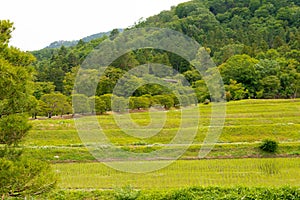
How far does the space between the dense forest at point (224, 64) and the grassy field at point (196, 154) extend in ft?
12.4

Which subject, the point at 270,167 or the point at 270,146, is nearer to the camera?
the point at 270,167

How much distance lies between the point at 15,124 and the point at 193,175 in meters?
10.1

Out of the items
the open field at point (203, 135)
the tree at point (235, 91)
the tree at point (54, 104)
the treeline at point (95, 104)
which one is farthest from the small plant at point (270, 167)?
the tree at point (235, 91)

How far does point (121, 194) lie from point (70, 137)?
1357cm

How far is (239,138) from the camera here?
25.5m

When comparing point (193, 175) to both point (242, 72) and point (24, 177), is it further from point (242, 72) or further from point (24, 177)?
point (242, 72)

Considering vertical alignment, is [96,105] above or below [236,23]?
below

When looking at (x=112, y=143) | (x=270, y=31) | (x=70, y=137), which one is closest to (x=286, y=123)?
(x=112, y=143)

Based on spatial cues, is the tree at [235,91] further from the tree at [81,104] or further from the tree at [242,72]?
the tree at [81,104]

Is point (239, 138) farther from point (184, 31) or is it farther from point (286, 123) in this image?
point (184, 31)

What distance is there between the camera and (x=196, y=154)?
2220 centimetres

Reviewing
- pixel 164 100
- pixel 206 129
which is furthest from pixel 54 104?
pixel 206 129

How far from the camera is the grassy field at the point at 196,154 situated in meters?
17.0

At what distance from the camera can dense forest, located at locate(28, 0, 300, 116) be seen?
41781 mm
